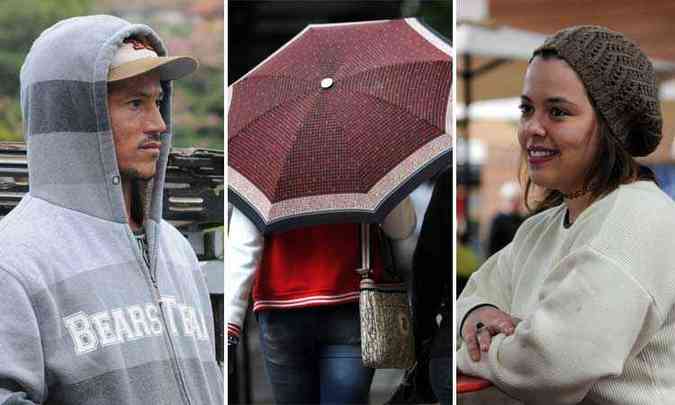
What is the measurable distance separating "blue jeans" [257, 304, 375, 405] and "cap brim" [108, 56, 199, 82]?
55cm

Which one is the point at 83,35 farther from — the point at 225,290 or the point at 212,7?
Answer: the point at 225,290

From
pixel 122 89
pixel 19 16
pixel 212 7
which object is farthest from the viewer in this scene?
pixel 212 7

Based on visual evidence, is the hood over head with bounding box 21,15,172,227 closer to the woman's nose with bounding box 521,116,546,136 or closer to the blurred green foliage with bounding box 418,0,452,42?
the blurred green foliage with bounding box 418,0,452,42

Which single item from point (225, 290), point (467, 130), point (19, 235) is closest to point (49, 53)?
point (19, 235)

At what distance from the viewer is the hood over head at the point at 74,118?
1.70 metres

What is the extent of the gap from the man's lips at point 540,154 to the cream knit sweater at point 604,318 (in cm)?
13

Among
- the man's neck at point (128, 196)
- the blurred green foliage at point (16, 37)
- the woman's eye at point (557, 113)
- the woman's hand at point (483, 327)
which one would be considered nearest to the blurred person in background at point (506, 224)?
the woman's hand at point (483, 327)

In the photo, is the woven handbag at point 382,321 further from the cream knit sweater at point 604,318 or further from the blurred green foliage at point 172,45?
the blurred green foliage at point 172,45

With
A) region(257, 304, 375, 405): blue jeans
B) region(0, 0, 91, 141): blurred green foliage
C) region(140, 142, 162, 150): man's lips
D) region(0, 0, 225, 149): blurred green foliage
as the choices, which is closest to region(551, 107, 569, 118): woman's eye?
region(257, 304, 375, 405): blue jeans

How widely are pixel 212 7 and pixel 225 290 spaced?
627 millimetres

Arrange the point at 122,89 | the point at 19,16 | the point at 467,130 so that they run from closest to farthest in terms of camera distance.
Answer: the point at 122,89 < the point at 19,16 < the point at 467,130

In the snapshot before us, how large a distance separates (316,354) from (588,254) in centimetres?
62

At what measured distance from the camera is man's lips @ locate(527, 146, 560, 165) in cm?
187

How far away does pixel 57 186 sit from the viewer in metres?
1.73
